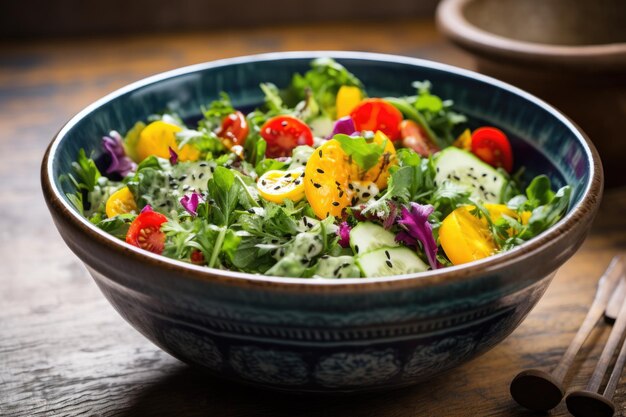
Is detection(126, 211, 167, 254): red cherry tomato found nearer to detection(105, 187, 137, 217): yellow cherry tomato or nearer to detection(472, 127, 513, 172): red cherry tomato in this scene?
detection(105, 187, 137, 217): yellow cherry tomato

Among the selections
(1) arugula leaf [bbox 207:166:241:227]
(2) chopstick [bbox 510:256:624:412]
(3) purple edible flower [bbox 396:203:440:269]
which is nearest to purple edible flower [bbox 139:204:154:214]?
(1) arugula leaf [bbox 207:166:241:227]

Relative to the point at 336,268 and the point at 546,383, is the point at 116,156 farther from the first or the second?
the point at 546,383

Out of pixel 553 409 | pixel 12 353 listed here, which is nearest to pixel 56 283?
pixel 12 353

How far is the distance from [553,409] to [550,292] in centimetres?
44

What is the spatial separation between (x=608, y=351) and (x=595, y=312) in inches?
6.3

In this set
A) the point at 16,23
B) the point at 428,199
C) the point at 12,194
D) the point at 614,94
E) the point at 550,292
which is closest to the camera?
the point at 428,199

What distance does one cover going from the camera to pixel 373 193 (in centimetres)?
152

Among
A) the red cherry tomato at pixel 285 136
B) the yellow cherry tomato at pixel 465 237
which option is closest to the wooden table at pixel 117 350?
the yellow cherry tomato at pixel 465 237

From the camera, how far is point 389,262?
1365mm

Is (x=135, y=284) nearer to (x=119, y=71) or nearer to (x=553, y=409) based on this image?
(x=553, y=409)

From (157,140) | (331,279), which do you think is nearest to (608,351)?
(331,279)

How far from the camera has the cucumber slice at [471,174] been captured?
1732 millimetres

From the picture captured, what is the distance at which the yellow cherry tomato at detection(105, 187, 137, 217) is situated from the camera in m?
1.61

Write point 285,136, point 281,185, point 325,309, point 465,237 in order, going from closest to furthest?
point 325,309
point 465,237
point 281,185
point 285,136
